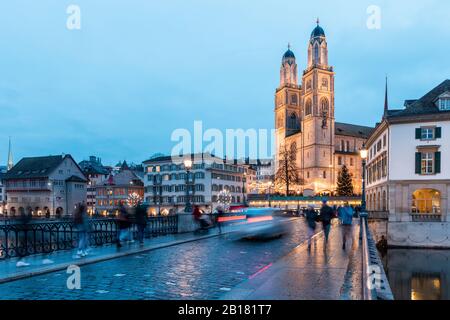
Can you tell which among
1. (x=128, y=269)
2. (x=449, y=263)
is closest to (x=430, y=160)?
(x=449, y=263)

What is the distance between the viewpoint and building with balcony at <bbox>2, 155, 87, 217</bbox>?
82.3m

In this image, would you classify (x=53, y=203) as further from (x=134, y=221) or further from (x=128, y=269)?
(x=128, y=269)

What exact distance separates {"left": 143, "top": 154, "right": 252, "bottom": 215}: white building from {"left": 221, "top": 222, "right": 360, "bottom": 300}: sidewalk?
68.0 metres

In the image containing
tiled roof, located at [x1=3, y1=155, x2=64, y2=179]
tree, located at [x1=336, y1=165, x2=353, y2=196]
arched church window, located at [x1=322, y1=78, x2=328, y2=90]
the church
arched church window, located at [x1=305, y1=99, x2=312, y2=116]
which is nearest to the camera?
tiled roof, located at [x1=3, y1=155, x2=64, y2=179]

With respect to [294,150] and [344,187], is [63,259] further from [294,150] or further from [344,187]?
[294,150]

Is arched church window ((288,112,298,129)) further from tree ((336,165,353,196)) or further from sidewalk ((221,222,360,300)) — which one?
sidewalk ((221,222,360,300))

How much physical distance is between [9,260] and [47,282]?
178 inches

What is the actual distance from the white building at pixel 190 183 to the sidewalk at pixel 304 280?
68.0 m

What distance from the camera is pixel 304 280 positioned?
31.9 feet

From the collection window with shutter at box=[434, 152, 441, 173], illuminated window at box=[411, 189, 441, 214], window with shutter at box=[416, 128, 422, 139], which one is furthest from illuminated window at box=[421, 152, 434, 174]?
illuminated window at box=[411, 189, 441, 214]

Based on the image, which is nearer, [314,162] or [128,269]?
[128,269]

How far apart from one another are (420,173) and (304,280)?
1414 inches

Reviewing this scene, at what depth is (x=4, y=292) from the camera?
8875 millimetres

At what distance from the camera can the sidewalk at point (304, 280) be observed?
27.0ft
